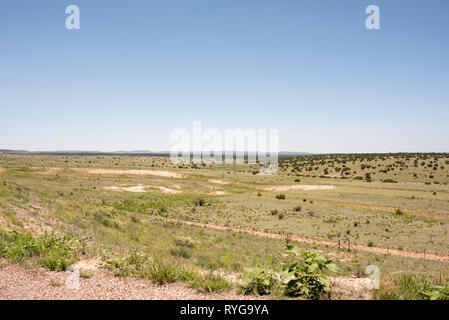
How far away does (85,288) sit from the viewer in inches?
217

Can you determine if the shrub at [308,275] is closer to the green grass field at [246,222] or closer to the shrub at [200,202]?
the green grass field at [246,222]

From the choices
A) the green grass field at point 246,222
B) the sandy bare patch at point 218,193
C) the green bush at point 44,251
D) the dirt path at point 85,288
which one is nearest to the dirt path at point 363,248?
the green grass field at point 246,222

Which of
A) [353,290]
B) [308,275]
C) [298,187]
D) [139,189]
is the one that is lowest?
[298,187]

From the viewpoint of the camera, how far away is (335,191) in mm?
50062

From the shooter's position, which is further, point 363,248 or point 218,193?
point 218,193

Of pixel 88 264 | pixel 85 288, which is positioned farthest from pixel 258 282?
pixel 88 264

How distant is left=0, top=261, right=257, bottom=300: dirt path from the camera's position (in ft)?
16.9

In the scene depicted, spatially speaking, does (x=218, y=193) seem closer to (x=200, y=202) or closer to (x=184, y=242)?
(x=200, y=202)

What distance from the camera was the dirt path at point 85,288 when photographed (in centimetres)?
514

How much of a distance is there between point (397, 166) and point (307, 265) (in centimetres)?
8562

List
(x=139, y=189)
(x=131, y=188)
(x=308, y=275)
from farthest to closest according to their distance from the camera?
(x=131, y=188) → (x=139, y=189) → (x=308, y=275)
